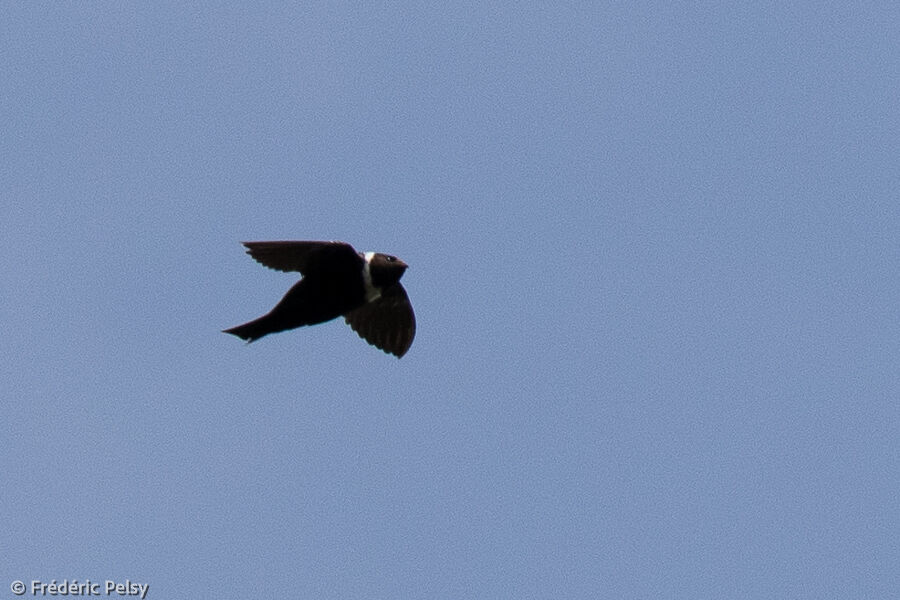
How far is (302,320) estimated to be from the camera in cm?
1258

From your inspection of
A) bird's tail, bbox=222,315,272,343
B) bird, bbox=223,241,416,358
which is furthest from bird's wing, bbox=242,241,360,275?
bird's tail, bbox=222,315,272,343

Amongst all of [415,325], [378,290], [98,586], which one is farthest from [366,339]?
[98,586]

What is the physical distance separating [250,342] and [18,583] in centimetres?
270

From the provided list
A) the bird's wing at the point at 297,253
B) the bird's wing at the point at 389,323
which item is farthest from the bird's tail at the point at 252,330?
the bird's wing at the point at 389,323

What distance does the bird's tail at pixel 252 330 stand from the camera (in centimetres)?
1230

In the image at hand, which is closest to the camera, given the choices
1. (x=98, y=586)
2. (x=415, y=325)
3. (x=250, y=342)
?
(x=98, y=586)

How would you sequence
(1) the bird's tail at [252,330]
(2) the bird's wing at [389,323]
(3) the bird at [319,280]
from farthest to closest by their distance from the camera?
(2) the bird's wing at [389,323] < (3) the bird at [319,280] < (1) the bird's tail at [252,330]

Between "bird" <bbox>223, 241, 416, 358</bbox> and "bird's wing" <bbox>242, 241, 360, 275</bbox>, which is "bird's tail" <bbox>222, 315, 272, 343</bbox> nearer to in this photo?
"bird" <bbox>223, 241, 416, 358</bbox>

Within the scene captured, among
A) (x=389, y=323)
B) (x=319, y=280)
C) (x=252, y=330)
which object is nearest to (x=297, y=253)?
(x=319, y=280)

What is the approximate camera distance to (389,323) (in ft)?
46.8

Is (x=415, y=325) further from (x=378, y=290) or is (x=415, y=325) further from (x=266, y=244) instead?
(x=266, y=244)

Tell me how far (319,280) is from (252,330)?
0.73 meters

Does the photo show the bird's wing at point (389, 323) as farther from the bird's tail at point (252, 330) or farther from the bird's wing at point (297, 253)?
the bird's tail at point (252, 330)

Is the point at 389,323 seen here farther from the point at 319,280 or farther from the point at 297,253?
the point at 297,253
